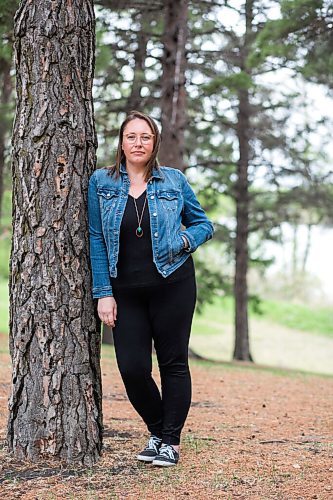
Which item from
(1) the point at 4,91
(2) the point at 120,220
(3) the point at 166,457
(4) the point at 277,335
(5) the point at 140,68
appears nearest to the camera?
(2) the point at 120,220

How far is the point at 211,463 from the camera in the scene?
411 cm

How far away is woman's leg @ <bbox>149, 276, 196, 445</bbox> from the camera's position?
157 inches

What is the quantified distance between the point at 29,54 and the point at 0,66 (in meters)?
10.8

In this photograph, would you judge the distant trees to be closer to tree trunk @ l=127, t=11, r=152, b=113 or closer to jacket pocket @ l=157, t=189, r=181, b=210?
tree trunk @ l=127, t=11, r=152, b=113

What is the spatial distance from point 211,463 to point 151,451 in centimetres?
38

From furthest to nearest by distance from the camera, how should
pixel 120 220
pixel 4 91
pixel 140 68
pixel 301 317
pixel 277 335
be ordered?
pixel 301 317 < pixel 277 335 < pixel 4 91 < pixel 140 68 < pixel 120 220

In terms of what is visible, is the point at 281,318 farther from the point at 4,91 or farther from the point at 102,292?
the point at 102,292

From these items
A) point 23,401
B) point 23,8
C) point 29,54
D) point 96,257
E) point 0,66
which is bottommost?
point 23,401

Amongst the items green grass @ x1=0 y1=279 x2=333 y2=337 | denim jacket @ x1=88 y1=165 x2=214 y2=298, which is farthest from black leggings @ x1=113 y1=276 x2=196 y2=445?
green grass @ x1=0 y1=279 x2=333 y2=337

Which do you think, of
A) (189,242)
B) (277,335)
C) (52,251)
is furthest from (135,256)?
(277,335)

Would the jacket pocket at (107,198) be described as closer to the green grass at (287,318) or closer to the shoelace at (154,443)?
the shoelace at (154,443)

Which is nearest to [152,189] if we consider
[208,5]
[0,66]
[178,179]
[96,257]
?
[178,179]

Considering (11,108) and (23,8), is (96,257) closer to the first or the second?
(23,8)

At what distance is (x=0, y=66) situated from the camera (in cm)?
1420
